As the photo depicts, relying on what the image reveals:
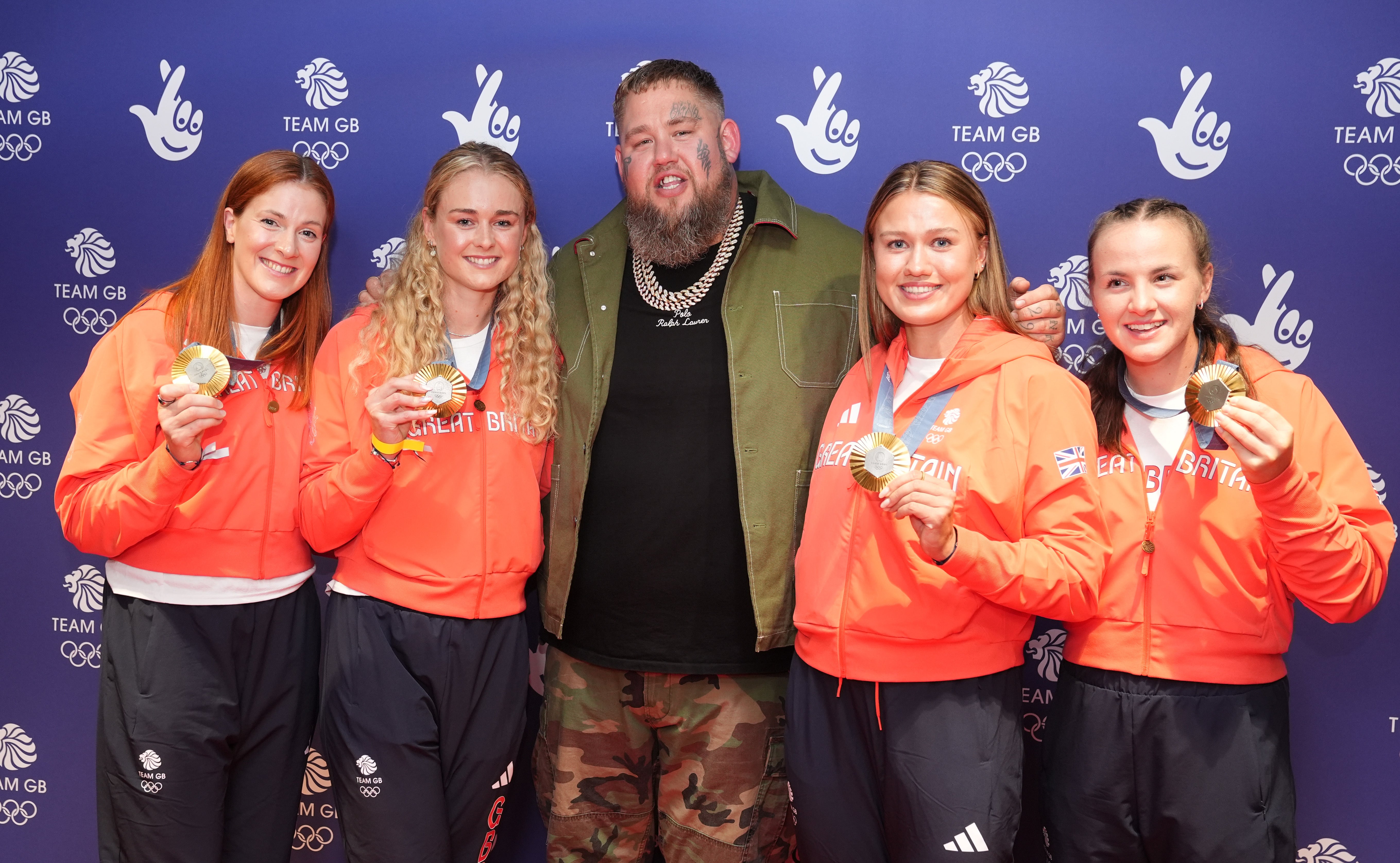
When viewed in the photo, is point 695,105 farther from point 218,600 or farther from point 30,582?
point 30,582

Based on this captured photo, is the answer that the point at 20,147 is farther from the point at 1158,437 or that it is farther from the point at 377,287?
the point at 1158,437

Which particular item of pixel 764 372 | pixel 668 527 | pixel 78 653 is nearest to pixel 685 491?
pixel 668 527

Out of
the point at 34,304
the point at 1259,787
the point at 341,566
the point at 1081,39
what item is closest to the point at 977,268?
the point at 1081,39

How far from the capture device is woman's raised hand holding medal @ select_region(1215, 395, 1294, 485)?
2.27m

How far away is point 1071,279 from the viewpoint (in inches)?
141

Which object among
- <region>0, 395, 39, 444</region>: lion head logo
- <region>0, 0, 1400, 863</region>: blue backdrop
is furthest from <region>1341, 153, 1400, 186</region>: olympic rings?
<region>0, 395, 39, 444</region>: lion head logo

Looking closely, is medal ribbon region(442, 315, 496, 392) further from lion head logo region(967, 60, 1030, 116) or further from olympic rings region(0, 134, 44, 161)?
olympic rings region(0, 134, 44, 161)

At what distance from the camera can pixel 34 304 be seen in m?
4.00

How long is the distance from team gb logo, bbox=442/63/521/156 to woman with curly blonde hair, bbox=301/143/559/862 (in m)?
0.58

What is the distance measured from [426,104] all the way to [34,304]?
189 centimetres

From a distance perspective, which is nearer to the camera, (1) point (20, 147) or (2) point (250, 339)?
(2) point (250, 339)

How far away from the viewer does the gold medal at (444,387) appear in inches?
109

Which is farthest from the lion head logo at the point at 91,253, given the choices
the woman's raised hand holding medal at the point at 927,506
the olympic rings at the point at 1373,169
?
the olympic rings at the point at 1373,169

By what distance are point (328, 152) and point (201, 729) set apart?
2274 mm
